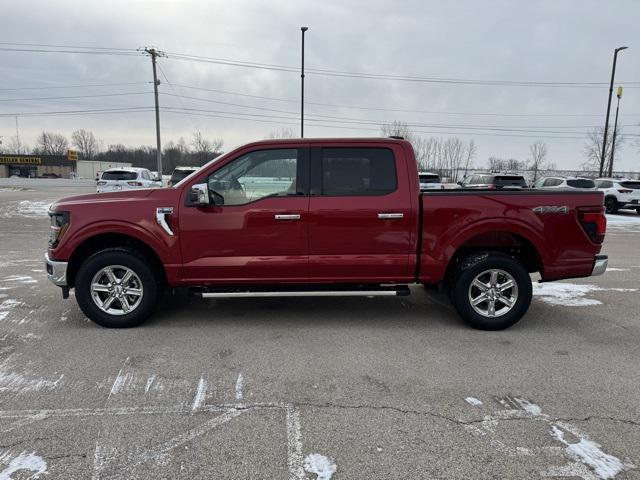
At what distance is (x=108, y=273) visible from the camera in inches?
195

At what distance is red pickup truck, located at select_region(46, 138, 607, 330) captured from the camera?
190 inches

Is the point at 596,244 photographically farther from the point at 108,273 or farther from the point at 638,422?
the point at 108,273

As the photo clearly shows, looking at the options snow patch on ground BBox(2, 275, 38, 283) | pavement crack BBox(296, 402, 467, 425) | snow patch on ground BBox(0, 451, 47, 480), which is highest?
pavement crack BBox(296, 402, 467, 425)

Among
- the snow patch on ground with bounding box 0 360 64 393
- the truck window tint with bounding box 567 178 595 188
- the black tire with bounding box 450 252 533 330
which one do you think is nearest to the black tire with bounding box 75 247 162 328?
the snow patch on ground with bounding box 0 360 64 393

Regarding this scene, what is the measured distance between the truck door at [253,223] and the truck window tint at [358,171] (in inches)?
9.8

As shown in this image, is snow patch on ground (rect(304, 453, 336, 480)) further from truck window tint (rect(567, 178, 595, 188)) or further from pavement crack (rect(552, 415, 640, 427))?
truck window tint (rect(567, 178, 595, 188))

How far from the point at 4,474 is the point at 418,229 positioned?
3.90 metres

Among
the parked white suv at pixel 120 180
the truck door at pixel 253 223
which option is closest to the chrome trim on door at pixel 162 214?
the truck door at pixel 253 223

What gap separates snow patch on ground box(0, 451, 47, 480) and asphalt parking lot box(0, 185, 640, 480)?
0.04 ft

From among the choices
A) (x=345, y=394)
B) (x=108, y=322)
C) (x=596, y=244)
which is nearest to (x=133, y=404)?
(x=345, y=394)

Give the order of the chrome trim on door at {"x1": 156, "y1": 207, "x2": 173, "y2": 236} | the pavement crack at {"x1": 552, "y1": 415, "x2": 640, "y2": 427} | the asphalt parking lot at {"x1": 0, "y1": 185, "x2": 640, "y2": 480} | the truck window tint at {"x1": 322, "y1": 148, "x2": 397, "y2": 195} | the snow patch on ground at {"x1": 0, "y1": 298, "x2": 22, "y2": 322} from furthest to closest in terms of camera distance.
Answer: the snow patch on ground at {"x1": 0, "y1": 298, "x2": 22, "y2": 322}
the truck window tint at {"x1": 322, "y1": 148, "x2": 397, "y2": 195}
the chrome trim on door at {"x1": 156, "y1": 207, "x2": 173, "y2": 236}
the pavement crack at {"x1": 552, "y1": 415, "x2": 640, "y2": 427}
the asphalt parking lot at {"x1": 0, "y1": 185, "x2": 640, "y2": 480}

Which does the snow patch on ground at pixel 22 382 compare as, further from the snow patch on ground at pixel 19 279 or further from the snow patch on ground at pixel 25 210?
the snow patch on ground at pixel 25 210

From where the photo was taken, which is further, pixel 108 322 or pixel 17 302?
pixel 17 302

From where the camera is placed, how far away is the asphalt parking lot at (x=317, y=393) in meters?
2.74
